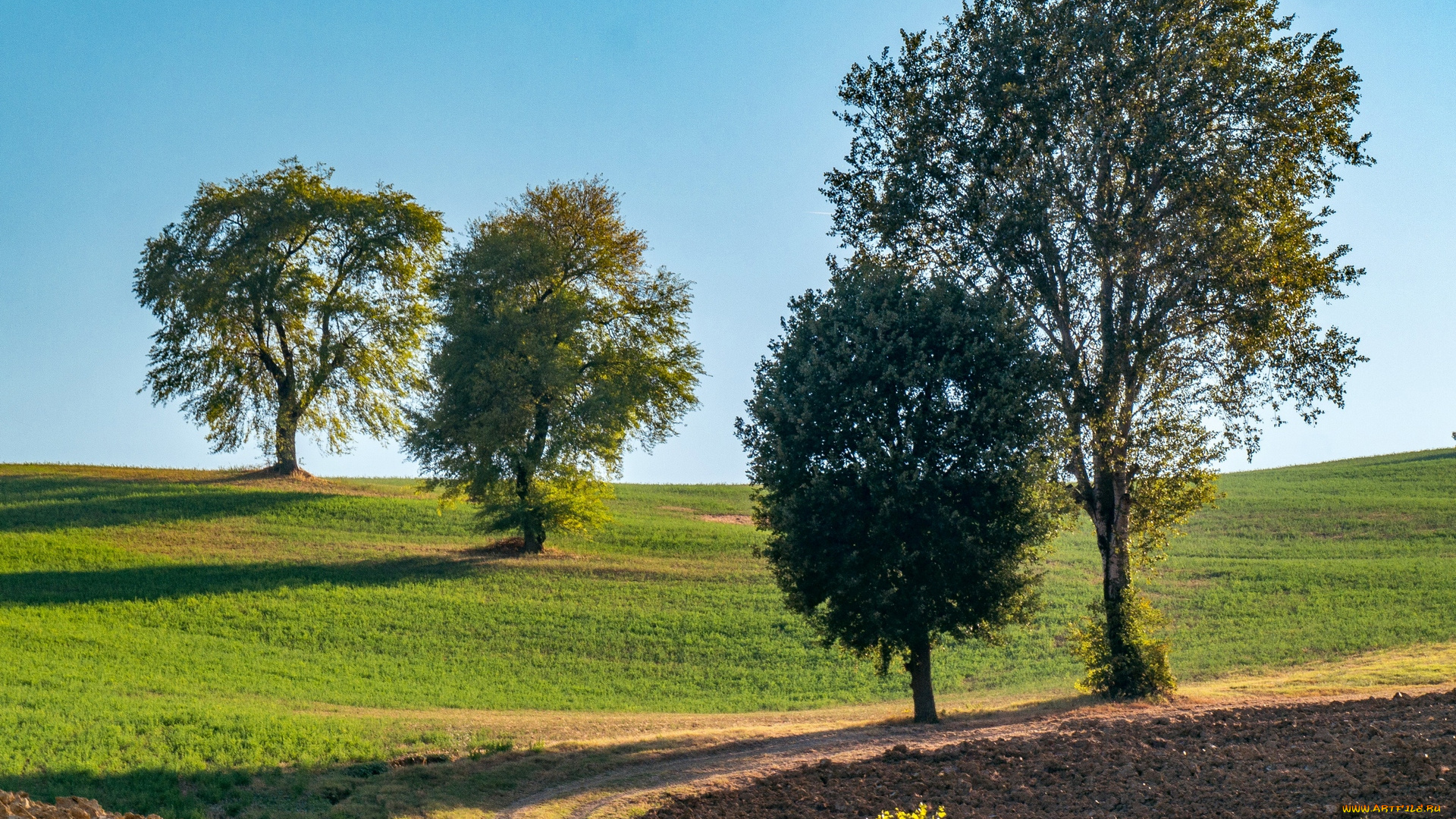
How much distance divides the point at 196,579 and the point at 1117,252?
105 ft

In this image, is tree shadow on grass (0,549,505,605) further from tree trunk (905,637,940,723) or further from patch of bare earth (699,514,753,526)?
tree trunk (905,637,940,723)

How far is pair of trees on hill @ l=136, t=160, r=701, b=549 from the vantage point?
43375 mm

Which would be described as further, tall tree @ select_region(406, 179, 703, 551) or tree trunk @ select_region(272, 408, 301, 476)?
tree trunk @ select_region(272, 408, 301, 476)

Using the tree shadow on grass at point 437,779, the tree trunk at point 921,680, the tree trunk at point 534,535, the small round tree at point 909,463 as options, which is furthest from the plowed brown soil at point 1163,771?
the tree trunk at point 534,535

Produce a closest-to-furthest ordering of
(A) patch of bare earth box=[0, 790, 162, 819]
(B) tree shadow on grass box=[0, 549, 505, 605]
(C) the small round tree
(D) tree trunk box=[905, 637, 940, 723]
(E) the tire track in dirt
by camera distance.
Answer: (A) patch of bare earth box=[0, 790, 162, 819] < (E) the tire track in dirt < (C) the small round tree < (D) tree trunk box=[905, 637, 940, 723] < (B) tree shadow on grass box=[0, 549, 505, 605]

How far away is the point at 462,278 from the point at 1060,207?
29283mm

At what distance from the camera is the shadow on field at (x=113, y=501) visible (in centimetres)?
4466

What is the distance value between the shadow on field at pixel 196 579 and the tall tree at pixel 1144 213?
2536cm

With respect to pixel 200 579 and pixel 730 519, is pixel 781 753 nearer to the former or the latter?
pixel 200 579

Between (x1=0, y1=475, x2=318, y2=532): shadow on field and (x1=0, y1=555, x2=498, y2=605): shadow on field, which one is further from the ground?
(x1=0, y1=475, x2=318, y2=532): shadow on field

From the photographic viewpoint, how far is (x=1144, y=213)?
74.1 feet

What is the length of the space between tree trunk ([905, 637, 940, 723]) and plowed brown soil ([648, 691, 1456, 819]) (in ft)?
16.9

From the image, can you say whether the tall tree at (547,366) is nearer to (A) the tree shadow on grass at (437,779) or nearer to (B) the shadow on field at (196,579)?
(B) the shadow on field at (196,579)

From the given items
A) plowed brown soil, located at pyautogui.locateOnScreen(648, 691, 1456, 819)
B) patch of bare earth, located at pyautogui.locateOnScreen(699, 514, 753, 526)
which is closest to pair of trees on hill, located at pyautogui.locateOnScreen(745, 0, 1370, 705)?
plowed brown soil, located at pyautogui.locateOnScreen(648, 691, 1456, 819)
